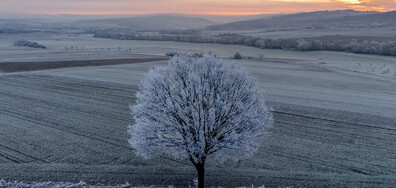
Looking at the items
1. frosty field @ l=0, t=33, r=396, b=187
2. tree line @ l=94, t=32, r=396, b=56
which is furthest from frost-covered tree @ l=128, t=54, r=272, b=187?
tree line @ l=94, t=32, r=396, b=56

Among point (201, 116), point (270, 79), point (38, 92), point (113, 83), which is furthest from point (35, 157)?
point (270, 79)

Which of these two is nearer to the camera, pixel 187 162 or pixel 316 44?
pixel 187 162

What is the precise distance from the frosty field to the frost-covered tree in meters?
3.34

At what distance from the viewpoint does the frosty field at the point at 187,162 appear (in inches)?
880

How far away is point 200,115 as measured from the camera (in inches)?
802

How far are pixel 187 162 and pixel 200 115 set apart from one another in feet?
21.5

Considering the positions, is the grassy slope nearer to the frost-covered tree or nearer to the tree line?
the frost-covered tree

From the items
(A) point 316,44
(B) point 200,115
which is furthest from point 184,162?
(A) point 316,44

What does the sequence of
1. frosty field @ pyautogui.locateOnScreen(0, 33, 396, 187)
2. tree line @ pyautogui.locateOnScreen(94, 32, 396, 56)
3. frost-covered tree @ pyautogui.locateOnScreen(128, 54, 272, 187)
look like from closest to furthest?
1. frost-covered tree @ pyautogui.locateOnScreen(128, 54, 272, 187)
2. frosty field @ pyautogui.locateOnScreen(0, 33, 396, 187)
3. tree line @ pyautogui.locateOnScreen(94, 32, 396, 56)

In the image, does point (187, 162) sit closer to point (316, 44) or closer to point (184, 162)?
point (184, 162)

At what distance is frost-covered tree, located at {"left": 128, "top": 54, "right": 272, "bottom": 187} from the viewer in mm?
19859

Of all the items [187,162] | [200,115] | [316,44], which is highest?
[316,44]

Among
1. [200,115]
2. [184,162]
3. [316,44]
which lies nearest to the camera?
[200,115]

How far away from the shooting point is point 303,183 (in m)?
21.5
